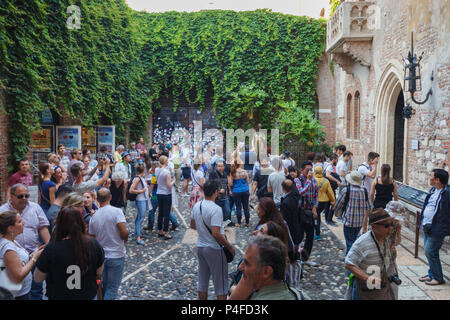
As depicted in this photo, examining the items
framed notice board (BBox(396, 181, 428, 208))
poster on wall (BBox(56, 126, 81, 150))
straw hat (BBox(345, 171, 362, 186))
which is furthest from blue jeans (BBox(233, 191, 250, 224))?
poster on wall (BBox(56, 126, 81, 150))

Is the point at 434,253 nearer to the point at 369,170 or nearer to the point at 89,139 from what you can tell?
the point at 369,170

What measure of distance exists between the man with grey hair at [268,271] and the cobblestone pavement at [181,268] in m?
2.93

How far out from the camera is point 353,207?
19.2 feet

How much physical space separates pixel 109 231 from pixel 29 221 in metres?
0.92

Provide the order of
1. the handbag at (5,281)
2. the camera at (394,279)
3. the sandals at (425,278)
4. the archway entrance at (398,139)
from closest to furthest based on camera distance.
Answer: the handbag at (5,281) → the camera at (394,279) → the sandals at (425,278) → the archway entrance at (398,139)

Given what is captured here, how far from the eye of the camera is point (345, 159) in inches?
390

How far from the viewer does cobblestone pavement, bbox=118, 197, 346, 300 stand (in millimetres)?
5469

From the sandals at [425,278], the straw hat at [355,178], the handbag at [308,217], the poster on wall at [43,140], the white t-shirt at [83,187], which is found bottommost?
the sandals at [425,278]

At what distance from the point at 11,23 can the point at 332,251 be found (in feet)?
29.6

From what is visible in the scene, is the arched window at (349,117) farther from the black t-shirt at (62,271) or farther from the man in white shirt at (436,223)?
the black t-shirt at (62,271)

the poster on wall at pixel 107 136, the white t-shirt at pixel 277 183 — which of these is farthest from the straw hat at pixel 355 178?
the poster on wall at pixel 107 136

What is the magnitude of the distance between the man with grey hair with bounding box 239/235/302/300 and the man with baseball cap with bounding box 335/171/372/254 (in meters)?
3.54

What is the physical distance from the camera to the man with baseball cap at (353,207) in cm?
582

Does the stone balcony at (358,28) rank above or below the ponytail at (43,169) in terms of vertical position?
above
